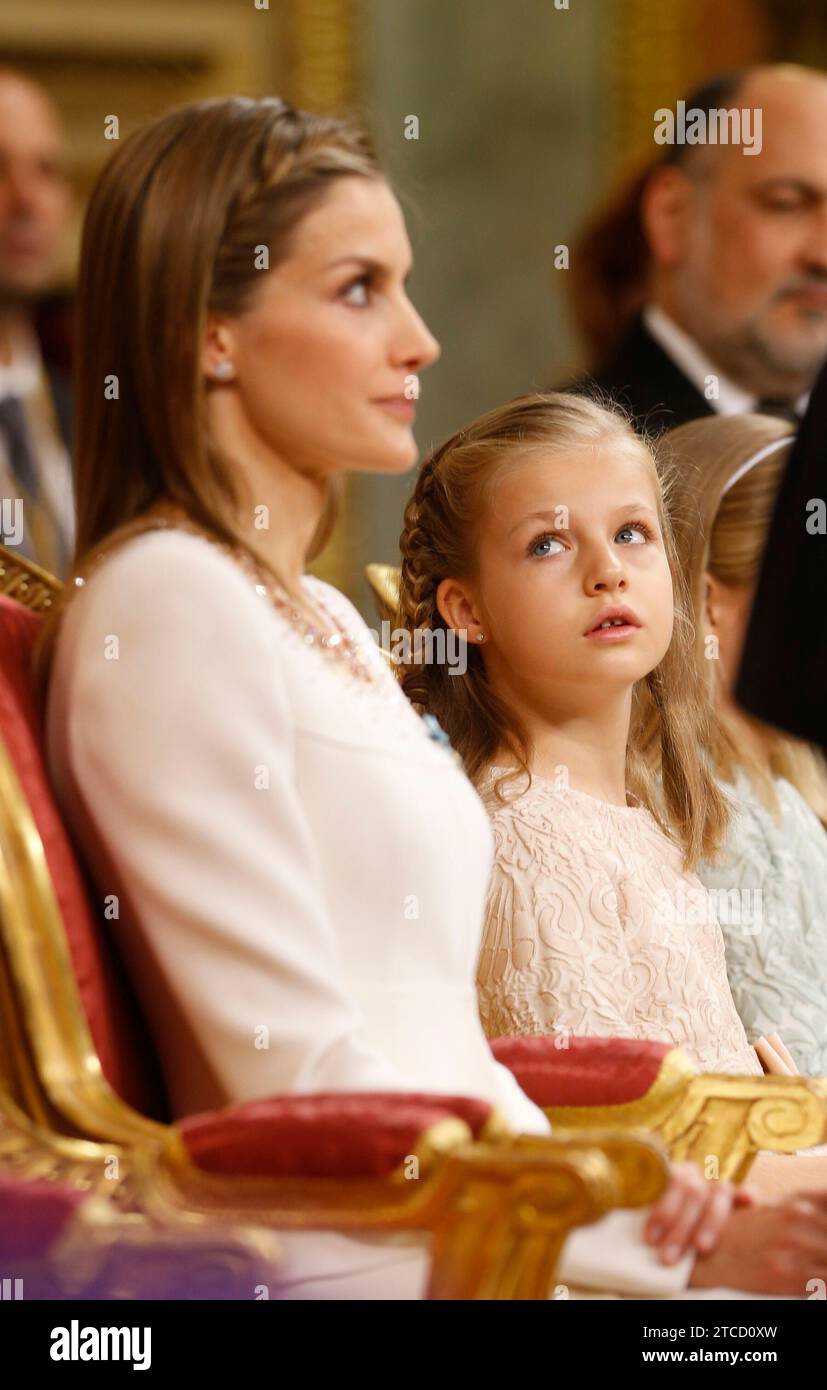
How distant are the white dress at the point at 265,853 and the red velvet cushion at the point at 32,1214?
0.17 m

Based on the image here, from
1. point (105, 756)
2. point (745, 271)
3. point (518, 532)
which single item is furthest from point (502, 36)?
point (105, 756)

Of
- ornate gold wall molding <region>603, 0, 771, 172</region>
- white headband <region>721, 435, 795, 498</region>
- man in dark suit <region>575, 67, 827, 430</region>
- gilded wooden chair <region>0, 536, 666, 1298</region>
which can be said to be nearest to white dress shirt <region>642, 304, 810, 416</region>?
man in dark suit <region>575, 67, 827, 430</region>

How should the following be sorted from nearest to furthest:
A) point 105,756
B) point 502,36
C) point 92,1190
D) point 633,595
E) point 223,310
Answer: point 92,1190 → point 105,756 → point 223,310 → point 633,595 → point 502,36

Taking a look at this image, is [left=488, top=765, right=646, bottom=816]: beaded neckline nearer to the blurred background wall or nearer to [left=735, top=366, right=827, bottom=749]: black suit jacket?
[left=735, top=366, right=827, bottom=749]: black suit jacket

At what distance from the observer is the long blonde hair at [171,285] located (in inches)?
71.9

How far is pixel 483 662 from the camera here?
7.52ft

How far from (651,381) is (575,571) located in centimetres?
140

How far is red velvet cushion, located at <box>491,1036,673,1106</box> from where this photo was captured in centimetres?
206

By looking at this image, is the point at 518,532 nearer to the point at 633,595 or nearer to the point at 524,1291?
the point at 633,595

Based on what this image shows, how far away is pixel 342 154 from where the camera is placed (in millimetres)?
1922

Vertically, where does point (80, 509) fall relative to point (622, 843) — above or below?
above

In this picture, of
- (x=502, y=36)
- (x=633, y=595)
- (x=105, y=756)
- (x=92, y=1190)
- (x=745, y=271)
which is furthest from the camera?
(x=502, y=36)

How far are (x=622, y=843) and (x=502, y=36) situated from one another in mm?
4881
